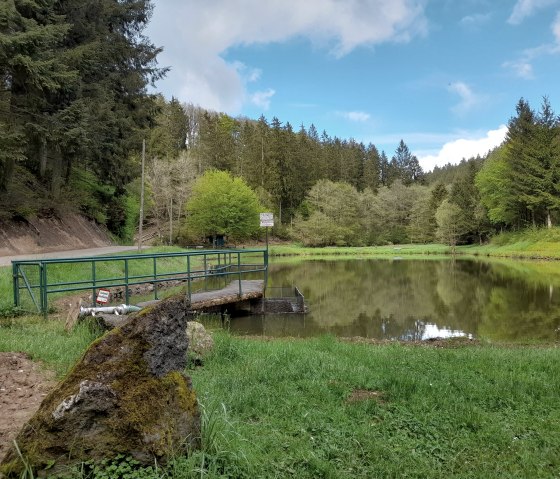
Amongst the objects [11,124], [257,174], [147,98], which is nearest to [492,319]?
[11,124]

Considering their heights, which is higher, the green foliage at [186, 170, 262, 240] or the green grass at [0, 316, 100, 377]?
the green foliage at [186, 170, 262, 240]

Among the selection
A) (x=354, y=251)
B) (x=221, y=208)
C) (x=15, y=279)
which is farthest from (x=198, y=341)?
(x=354, y=251)

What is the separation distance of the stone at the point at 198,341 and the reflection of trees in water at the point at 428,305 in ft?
20.3

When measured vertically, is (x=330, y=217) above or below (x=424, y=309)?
above

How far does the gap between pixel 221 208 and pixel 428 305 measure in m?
34.9

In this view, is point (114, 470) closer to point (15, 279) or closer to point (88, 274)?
point (15, 279)

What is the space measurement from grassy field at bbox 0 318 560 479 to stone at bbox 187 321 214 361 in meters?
0.14

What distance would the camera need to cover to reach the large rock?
2498 millimetres

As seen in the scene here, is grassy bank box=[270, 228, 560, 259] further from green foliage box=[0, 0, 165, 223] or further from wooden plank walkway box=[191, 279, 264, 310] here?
wooden plank walkway box=[191, 279, 264, 310]

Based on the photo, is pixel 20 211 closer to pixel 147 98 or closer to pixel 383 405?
pixel 147 98

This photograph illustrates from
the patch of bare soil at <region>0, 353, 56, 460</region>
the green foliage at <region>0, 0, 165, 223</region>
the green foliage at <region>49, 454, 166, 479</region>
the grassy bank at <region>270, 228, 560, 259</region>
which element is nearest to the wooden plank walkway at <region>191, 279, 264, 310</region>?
the patch of bare soil at <region>0, 353, 56, 460</region>

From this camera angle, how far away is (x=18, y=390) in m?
4.29

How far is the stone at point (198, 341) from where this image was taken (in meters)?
6.14

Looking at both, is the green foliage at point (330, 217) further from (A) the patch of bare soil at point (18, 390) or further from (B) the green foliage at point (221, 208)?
(A) the patch of bare soil at point (18, 390)
